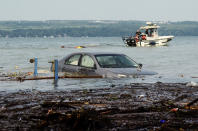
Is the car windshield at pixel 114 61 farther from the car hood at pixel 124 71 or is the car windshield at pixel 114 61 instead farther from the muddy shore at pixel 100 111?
the muddy shore at pixel 100 111

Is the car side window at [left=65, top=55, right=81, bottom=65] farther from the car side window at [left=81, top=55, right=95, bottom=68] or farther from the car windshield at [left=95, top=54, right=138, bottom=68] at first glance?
the car windshield at [left=95, top=54, right=138, bottom=68]

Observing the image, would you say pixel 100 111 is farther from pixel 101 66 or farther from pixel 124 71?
pixel 101 66

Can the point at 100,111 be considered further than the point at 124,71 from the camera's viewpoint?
No

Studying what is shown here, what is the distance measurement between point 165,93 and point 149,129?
5674 millimetres

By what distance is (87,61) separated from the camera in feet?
56.3

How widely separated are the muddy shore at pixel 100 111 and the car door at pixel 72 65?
4.05 meters

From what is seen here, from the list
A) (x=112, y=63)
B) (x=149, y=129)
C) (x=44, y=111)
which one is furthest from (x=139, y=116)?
(x=112, y=63)

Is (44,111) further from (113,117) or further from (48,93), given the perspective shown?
(48,93)

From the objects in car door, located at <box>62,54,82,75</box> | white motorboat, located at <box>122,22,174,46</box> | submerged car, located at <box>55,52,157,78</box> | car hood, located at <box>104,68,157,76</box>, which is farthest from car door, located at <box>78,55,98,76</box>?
white motorboat, located at <box>122,22,174,46</box>

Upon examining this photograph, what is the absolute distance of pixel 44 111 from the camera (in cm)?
882

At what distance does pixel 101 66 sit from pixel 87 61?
2.20ft

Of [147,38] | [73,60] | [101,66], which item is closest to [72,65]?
[73,60]

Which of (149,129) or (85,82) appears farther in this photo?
(85,82)

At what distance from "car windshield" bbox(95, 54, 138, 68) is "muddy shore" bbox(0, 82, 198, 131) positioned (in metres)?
3.74
